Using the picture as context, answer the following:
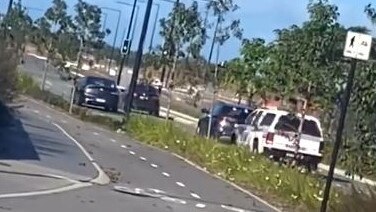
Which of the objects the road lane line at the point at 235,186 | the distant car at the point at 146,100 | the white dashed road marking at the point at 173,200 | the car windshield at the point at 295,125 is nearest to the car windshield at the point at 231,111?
the car windshield at the point at 295,125

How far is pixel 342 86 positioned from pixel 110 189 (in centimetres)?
869

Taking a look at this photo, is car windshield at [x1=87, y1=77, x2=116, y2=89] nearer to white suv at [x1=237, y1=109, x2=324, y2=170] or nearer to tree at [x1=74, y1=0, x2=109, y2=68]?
tree at [x1=74, y1=0, x2=109, y2=68]

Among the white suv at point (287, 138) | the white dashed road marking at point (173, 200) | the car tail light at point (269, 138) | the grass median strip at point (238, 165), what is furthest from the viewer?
the car tail light at point (269, 138)

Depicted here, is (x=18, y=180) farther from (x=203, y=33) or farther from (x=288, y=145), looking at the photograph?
(x=203, y=33)

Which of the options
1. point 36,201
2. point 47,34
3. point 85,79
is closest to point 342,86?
point 36,201

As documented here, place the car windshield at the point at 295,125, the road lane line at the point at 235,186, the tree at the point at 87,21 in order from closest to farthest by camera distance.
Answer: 1. the road lane line at the point at 235,186
2. the car windshield at the point at 295,125
3. the tree at the point at 87,21

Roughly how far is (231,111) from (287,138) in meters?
11.7

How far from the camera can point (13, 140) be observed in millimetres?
27781

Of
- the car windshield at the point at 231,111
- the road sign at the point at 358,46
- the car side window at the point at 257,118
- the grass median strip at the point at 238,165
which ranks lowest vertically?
the grass median strip at the point at 238,165

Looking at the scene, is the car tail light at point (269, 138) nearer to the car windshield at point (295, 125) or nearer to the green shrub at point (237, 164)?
the car windshield at point (295, 125)

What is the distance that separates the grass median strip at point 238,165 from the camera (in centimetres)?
2391

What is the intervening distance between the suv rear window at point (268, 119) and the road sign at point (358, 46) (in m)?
17.6

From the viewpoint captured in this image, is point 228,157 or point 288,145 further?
point 288,145

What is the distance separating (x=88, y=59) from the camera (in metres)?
92.2
